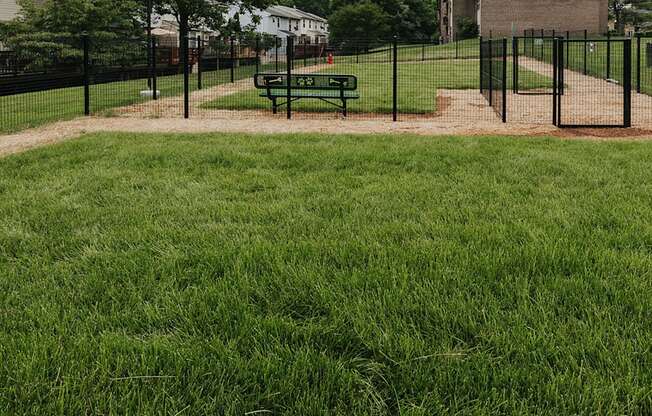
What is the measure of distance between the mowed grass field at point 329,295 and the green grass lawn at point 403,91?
8.41 meters

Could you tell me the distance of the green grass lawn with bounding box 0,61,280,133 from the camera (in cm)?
1274

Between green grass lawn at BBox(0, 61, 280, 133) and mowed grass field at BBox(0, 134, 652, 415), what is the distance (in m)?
7.39

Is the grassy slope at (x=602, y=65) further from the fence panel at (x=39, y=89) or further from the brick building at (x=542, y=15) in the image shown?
the brick building at (x=542, y=15)

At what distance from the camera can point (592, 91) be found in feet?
60.0

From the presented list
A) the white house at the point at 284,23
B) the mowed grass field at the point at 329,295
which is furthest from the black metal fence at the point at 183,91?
the white house at the point at 284,23

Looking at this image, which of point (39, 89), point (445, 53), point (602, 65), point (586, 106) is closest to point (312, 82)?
point (586, 106)

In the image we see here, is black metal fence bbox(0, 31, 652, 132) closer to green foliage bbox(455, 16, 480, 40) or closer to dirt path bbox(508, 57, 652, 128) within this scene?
dirt path bbox(508, 57, 652, 128)

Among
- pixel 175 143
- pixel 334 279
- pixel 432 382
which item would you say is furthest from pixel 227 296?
pixel 175 143

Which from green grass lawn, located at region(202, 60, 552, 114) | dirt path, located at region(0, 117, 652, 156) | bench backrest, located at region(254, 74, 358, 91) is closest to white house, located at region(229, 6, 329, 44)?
green grass lawn, located at region(202, 60, 552, 114)

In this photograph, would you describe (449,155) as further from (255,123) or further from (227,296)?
(255,123)

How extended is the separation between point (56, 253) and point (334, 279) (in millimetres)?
1766

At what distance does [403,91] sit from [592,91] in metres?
5.35

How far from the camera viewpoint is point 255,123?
11898mm

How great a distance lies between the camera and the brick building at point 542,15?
174 feet
